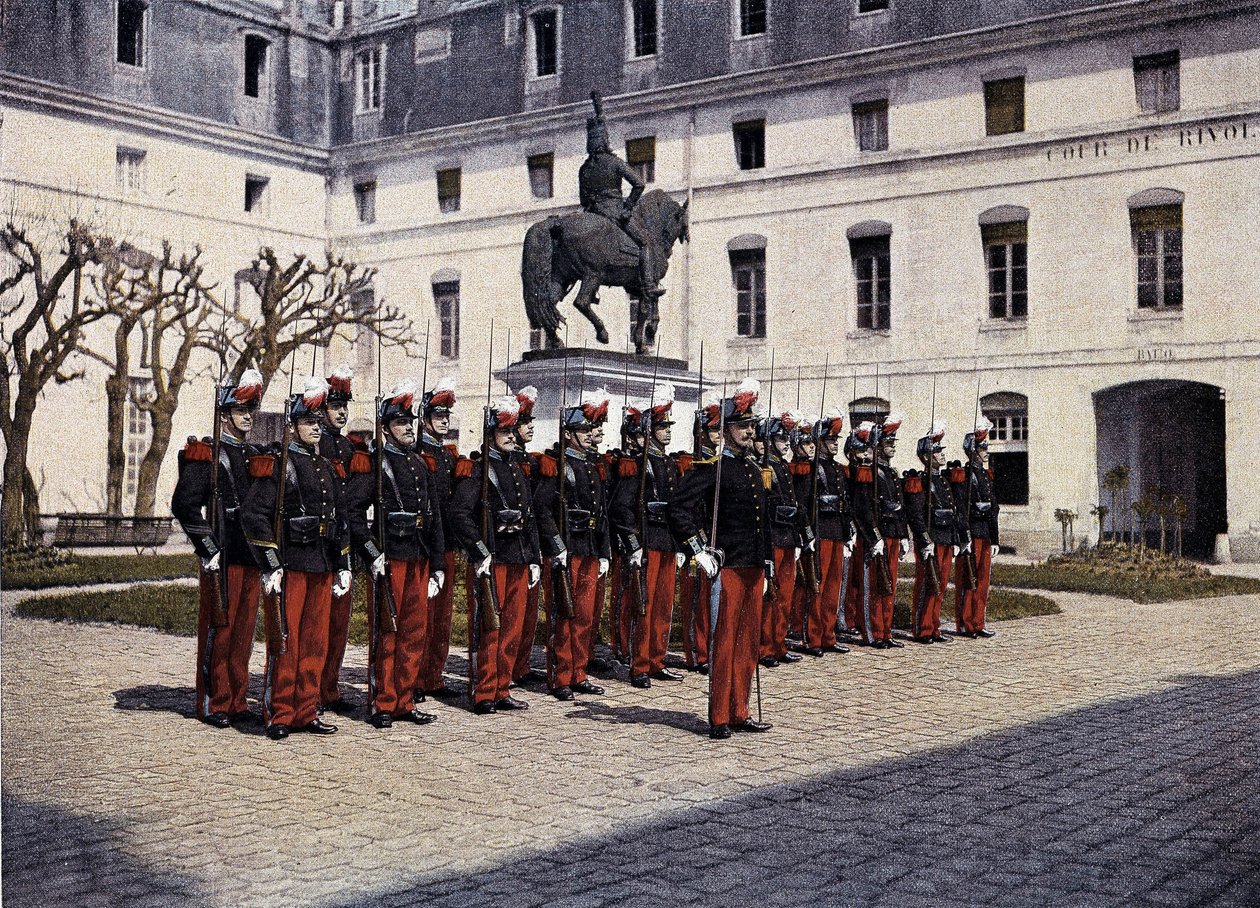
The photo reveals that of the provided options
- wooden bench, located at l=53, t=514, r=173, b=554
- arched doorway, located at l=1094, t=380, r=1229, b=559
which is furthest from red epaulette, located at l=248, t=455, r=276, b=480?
arched doorway, located at l=1094, t=380, r=1229, b=559

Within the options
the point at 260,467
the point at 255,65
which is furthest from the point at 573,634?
the point at 255,65

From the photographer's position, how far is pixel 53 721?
827 cm

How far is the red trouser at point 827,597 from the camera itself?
11.9 metres

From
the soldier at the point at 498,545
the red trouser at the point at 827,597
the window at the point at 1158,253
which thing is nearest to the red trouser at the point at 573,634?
the soldier at the point at 498,545

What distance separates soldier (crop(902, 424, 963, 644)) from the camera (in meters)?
12.7

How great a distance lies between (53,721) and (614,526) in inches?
158

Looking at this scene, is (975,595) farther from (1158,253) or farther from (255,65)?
(255,65)

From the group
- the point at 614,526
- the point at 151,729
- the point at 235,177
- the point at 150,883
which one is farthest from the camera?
the point at 235,177

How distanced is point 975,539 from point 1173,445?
8820 mm

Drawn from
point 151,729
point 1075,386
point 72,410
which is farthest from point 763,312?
point 151,729

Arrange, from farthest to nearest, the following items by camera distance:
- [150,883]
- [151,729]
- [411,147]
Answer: [411,147]
[151,729]
[150,883]

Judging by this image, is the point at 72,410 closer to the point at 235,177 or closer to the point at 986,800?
the point at 235,177

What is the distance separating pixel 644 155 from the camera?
27984mm

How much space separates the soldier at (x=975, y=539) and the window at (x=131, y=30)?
883cm
